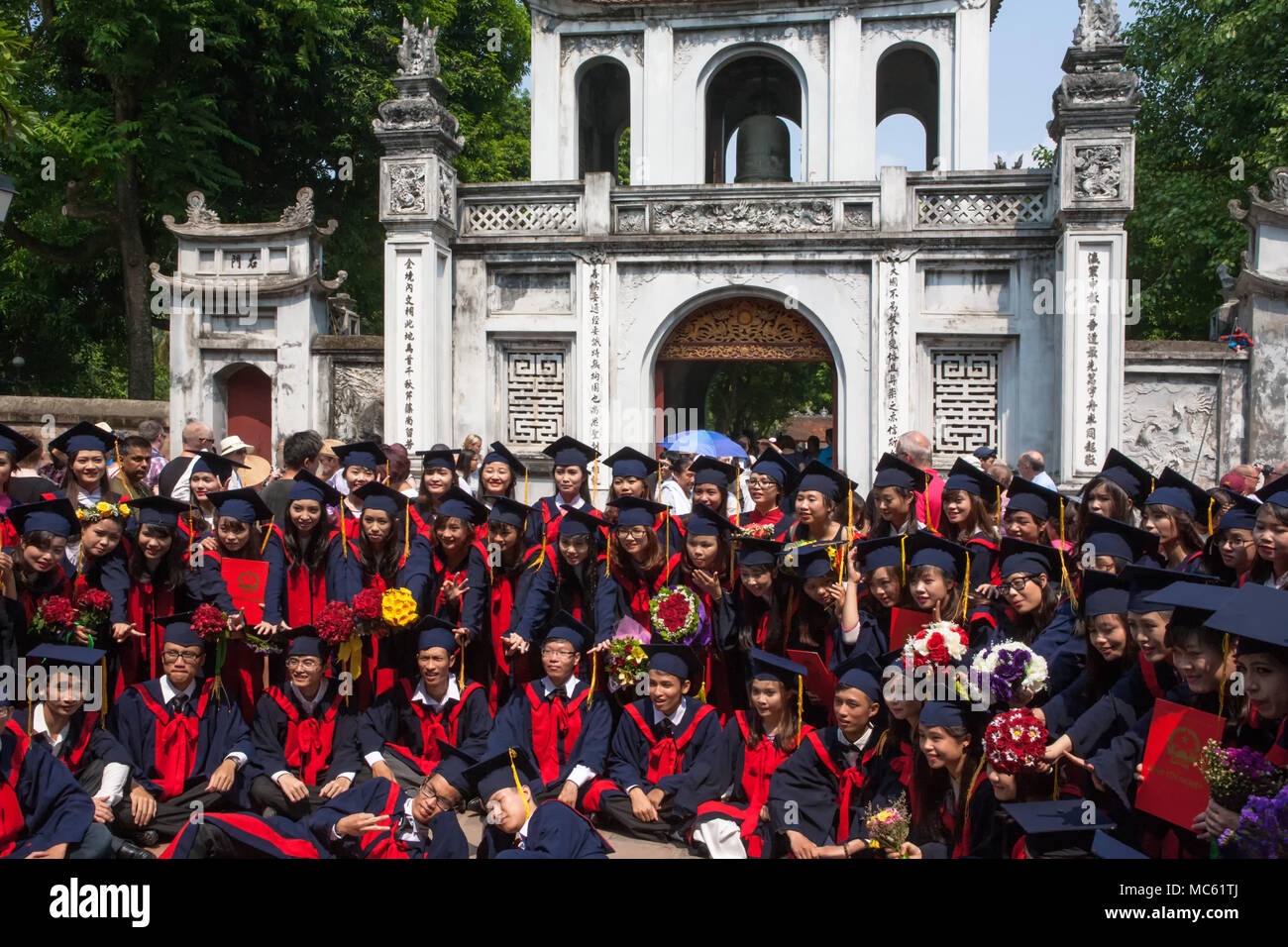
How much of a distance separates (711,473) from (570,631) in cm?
214

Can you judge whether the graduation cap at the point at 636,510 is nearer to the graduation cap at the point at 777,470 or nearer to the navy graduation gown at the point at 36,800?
the graduation cap at the point at 777,470

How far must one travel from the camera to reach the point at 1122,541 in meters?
6.09

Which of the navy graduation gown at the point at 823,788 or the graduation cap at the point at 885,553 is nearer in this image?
the navy graduation gown at the point at 823,788

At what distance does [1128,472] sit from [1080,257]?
5131 millimetres

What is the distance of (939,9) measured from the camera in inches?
603

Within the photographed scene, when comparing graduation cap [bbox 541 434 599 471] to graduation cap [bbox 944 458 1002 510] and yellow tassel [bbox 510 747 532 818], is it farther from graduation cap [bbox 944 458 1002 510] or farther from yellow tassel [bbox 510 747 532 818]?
yellow tassel [bbox 510 747 532 818]

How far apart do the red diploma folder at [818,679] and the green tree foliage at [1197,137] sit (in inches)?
605

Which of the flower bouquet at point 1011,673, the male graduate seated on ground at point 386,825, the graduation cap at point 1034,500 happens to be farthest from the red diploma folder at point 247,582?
the graduation cap at point 1034,500

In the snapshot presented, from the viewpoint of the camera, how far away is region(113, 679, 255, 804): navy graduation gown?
645 cm

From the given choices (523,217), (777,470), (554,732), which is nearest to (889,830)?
(554,732)

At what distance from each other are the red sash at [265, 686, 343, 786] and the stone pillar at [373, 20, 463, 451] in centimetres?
677

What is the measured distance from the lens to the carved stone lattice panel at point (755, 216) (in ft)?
43.8
